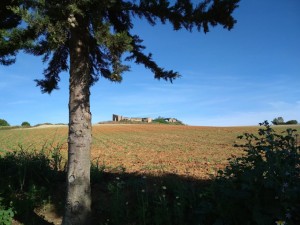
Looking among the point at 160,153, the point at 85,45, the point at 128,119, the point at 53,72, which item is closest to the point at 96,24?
the point at 85,45

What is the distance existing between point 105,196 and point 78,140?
5.51ft

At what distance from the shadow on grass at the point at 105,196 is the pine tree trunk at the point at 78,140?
1.89 ft

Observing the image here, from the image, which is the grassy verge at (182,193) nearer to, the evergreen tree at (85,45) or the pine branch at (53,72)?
the evergreen tree at (85,45)

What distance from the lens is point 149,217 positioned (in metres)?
5.39

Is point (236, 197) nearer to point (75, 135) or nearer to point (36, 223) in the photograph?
point (75, 135)

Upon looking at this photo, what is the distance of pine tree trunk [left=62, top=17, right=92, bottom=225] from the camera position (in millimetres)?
5293

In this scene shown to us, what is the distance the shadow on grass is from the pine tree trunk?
58 centimetres

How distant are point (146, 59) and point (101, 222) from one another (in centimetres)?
298

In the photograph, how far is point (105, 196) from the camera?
6461 millimetres

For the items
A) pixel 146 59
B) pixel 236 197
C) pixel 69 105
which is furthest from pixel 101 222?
pixel 146 59

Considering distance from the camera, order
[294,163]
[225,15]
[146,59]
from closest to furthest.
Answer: [294,163] < [225,15] < [146,59]

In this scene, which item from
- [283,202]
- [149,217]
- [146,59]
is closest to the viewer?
[283,202]

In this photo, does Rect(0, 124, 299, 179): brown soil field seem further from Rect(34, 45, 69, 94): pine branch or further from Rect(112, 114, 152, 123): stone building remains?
Rect(112, 114, 152, 123): stone building remains

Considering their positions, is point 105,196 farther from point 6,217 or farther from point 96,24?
point 96,24
